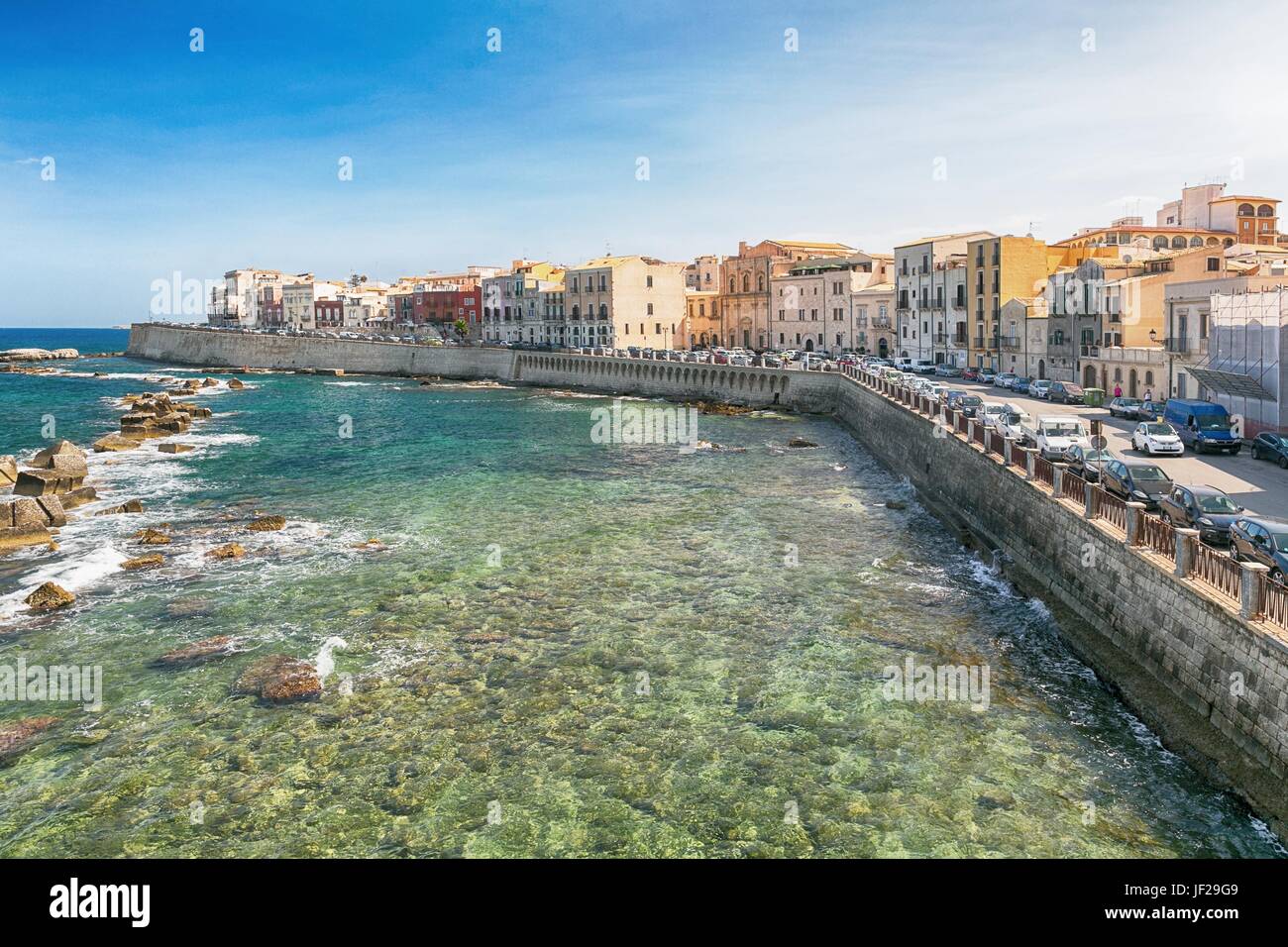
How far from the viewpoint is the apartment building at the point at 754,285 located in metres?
113

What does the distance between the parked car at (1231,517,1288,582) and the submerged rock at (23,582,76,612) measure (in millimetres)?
26677

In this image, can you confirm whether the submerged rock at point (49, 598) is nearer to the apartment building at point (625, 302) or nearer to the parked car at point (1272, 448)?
the parked car at point (1272, 448)

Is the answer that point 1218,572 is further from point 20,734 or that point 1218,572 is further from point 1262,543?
point 20,734

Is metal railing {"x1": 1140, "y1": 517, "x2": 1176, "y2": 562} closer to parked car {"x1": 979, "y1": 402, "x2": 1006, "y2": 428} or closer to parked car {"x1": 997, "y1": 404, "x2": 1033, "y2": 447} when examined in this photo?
parked car {"x1": 997, "y1": 404, "x2": 1033, "y2": 447}

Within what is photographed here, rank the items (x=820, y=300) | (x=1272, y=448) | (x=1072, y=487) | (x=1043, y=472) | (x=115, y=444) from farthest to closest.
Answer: (x=820, y=300), (x=115, y=444), (x=1272, y=448), (x=1043, y=472), (x=1072, y=487)

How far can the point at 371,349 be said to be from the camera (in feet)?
419

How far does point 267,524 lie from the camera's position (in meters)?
34.0

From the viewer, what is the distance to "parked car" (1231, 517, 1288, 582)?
1781 centimetres

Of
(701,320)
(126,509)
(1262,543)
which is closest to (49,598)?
(126,509)

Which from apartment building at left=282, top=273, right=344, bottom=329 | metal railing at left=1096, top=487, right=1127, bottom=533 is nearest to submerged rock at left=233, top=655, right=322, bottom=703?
metal railing at left=1096, top=487, right=1127, bottom=533

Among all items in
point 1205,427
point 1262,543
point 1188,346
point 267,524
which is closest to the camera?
point 1262,543

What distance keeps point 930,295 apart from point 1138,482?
211 ft
